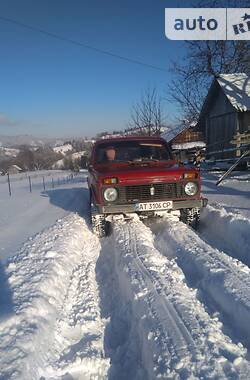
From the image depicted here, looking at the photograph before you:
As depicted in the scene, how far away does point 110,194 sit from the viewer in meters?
7.09

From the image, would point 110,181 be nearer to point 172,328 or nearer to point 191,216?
point 191,216

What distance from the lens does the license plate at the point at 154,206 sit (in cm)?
706

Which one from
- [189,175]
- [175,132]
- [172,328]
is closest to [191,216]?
[189,175]

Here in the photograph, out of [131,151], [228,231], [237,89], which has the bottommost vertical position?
[228,231]

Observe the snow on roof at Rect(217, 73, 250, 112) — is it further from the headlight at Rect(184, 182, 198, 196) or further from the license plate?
the license plate

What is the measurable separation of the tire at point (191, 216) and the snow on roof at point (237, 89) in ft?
49.9

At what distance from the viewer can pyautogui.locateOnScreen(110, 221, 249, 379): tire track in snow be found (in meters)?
2.72

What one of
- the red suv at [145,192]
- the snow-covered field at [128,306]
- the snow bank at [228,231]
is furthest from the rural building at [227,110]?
the snow-covered field at [128,306]

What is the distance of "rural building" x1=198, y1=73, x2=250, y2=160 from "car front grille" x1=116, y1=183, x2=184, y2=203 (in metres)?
13.3

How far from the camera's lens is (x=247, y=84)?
2239cm

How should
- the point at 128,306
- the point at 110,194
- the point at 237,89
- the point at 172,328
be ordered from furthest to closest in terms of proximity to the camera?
1. the point at 237,89
2. the point at 110,194
3. the point at 128,306
4. the point at 172,328

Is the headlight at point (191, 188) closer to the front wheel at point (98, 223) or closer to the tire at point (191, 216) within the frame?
the tire at point (191, 216)

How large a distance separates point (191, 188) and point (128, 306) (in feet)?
12.4

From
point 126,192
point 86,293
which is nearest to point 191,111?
point 126,192
